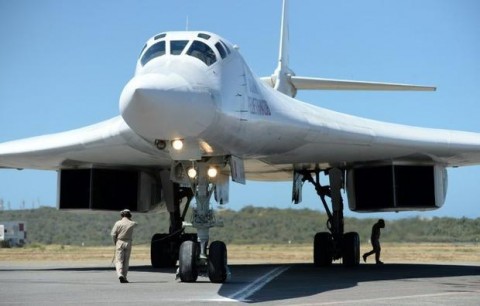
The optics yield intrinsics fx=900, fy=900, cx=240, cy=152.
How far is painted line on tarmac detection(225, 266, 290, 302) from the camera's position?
1028cm

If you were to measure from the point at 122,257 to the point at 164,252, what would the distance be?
4964 mm

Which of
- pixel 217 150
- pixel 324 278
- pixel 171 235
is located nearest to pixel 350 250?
pixel 171 235

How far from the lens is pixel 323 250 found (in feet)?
62.7

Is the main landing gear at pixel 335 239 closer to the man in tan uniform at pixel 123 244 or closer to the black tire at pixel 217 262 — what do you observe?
the man in tan uniform at pixel 123 244

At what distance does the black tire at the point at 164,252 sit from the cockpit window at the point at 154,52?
6.46 meters

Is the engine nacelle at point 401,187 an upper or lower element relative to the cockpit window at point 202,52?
lower

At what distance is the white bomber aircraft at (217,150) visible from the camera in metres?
11.5

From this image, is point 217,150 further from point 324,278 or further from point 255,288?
point 324,278

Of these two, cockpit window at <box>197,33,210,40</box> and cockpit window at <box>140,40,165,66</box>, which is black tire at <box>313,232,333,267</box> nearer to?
cockpit window at <box>197,33,210,40</box>

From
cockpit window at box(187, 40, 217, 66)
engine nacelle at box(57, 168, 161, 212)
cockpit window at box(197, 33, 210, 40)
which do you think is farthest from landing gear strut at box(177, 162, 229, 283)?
engine nacelle at box(57, 168, 161, 212)

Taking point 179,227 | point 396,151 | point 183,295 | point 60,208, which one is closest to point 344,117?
point 396,151

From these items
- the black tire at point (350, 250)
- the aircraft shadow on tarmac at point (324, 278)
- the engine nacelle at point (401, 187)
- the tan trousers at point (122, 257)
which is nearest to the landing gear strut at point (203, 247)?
the aircraft shadow on tarmac at point (324, 278)

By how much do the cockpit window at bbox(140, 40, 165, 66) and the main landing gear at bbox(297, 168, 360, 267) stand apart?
7.66 m

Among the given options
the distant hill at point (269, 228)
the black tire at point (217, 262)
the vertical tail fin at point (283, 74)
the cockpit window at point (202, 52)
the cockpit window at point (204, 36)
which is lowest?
the black tire at point (217, 262)
